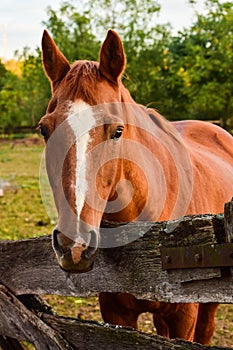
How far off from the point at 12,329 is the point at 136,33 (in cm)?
2811

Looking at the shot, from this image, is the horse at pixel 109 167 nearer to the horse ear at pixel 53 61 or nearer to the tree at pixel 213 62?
the horse ear at pixel 53 61

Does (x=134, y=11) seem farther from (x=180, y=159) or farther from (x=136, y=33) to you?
(x=180, y=159)

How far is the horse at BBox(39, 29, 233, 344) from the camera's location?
2047 millimetres

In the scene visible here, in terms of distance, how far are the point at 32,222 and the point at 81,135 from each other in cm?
744

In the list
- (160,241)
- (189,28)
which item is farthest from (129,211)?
(189,28)

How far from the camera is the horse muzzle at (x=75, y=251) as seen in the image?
6.47 feet

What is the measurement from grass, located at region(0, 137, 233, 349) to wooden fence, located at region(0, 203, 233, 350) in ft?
5.95

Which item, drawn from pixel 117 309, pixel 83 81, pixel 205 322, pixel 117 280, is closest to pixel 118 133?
pixel 83 81

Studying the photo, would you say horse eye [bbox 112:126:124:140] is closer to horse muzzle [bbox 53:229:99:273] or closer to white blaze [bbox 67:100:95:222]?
white blaze [bbox 67:100:95:222]

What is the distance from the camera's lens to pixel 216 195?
11.7ft

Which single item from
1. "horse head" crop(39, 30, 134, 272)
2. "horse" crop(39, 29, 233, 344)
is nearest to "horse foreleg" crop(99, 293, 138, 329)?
"horse" crop(39, 29, 233, 344)

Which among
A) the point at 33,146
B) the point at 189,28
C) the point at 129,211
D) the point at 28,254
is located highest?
the point at 189,28

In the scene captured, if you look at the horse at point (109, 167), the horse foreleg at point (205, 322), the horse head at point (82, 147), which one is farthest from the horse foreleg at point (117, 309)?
the horse foreleg at point (205, 322)

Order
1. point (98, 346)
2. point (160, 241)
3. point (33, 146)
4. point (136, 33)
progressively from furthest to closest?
point (33, 146) → point (136, 33) → point (98, 346) → point (160, 241)
